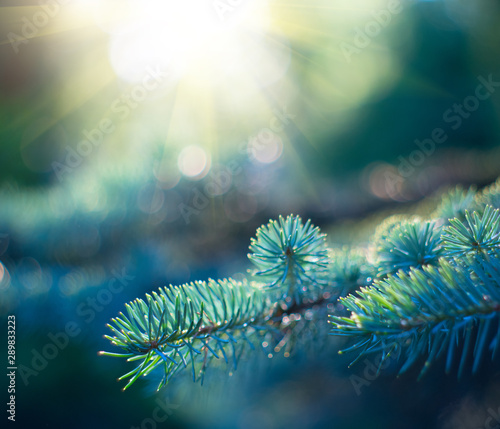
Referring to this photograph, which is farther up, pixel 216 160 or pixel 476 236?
pixel 216 160

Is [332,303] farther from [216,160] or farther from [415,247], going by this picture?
[216,160]

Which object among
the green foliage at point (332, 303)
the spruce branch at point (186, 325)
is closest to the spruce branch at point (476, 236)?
the green foliage at point (332, 303)

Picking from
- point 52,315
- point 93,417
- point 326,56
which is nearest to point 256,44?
point 326,56

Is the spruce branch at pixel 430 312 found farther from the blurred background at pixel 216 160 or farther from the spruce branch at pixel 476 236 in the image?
the blurred background at pixel 216 160

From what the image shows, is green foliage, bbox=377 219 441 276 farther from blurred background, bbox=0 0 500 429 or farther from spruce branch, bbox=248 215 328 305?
blurred background, bbox=0 0 500 429

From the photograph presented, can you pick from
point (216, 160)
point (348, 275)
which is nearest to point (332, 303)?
point (348, 275)

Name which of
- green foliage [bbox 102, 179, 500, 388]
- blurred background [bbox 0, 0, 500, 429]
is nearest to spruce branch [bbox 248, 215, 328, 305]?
green foliage [bbox 102, 179, 500, 388]

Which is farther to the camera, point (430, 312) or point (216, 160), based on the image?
point (216, 160)

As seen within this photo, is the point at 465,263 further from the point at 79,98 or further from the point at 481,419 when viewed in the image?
the point at 79,98
